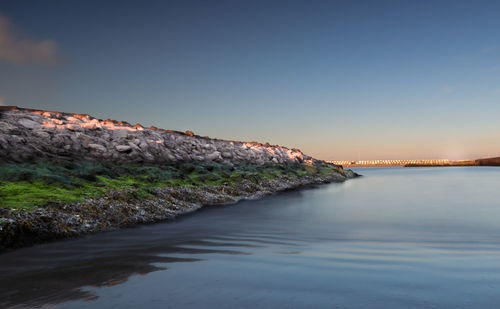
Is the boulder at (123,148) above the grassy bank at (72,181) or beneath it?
above

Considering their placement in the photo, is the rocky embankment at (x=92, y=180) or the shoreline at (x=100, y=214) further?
the rocky embankment at (x=92, y=180)

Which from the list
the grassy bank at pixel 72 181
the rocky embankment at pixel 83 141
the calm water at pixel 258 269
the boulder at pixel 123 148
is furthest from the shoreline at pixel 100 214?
the boulder at pixel 123 148

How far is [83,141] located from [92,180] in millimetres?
6720

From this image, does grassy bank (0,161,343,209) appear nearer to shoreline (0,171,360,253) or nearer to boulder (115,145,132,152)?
shoreline (0,171,360,253)

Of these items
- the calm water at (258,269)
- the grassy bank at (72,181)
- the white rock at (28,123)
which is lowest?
the calm water at (258,269)

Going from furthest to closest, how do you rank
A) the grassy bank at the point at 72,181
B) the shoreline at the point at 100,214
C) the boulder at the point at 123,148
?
the boulder at the point at 123,148 < the grassy bank at the point at 72,181 < the shoreline at the point at 100,214

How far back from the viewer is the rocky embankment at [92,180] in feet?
21.6

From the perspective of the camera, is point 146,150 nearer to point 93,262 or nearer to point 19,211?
point 19,211

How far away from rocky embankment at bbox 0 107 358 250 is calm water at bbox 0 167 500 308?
2.77ft

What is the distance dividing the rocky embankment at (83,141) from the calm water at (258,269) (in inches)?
342

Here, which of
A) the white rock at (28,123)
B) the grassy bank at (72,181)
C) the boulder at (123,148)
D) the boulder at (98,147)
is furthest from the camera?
the boulder at (123,148)

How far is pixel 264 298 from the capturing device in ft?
10.7

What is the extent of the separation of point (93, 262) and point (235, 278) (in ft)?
8.49

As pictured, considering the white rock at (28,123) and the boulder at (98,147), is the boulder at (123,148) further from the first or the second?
the white rock at (28,123)
